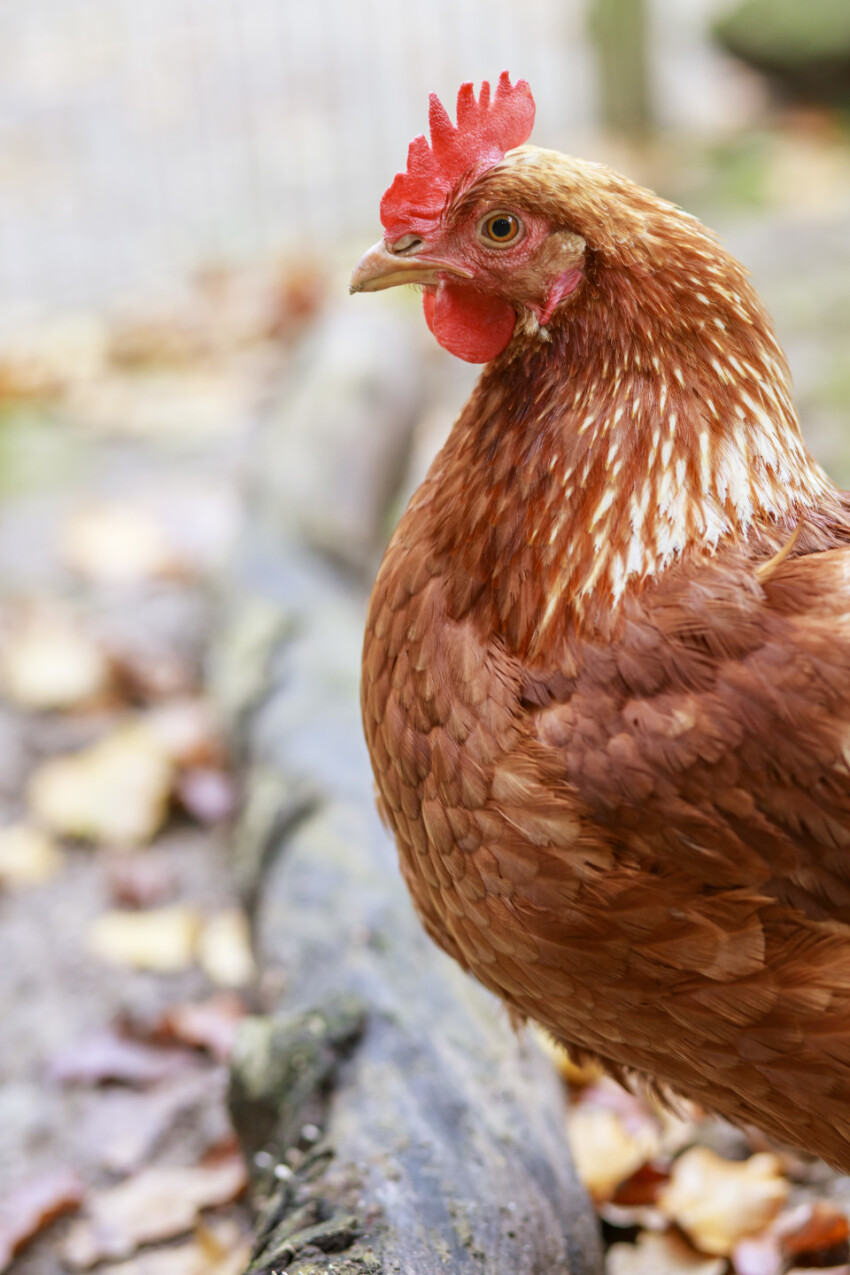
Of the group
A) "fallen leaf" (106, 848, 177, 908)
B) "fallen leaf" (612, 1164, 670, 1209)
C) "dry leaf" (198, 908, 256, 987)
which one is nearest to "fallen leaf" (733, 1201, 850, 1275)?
"fallen leaf" (612, 1164, 670, 1209)

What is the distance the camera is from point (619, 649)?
5.49ft

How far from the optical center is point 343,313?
479cm

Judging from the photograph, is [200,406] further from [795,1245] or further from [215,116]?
[795,1245]

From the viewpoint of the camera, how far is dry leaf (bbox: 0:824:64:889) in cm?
321

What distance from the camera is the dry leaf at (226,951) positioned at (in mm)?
2902

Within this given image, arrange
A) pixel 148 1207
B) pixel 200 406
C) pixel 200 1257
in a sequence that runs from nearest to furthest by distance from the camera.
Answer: pixel 200 1257 < pixel 148 1207 < pixel 200 406

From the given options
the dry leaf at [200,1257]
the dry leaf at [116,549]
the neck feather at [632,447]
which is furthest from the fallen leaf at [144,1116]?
the dry leaf at [116,549]

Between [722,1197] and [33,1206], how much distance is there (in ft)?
3.91

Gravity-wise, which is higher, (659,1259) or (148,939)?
(148,939)

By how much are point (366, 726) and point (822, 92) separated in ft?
24.1

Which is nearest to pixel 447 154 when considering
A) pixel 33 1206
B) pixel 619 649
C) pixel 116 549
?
pixel 619 649

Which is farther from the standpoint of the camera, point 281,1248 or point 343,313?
point 343,313

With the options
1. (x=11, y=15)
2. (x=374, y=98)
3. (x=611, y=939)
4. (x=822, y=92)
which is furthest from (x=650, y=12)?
(x=611, y=939)

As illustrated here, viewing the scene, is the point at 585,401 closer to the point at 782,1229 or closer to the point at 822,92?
the point at 782,1229
